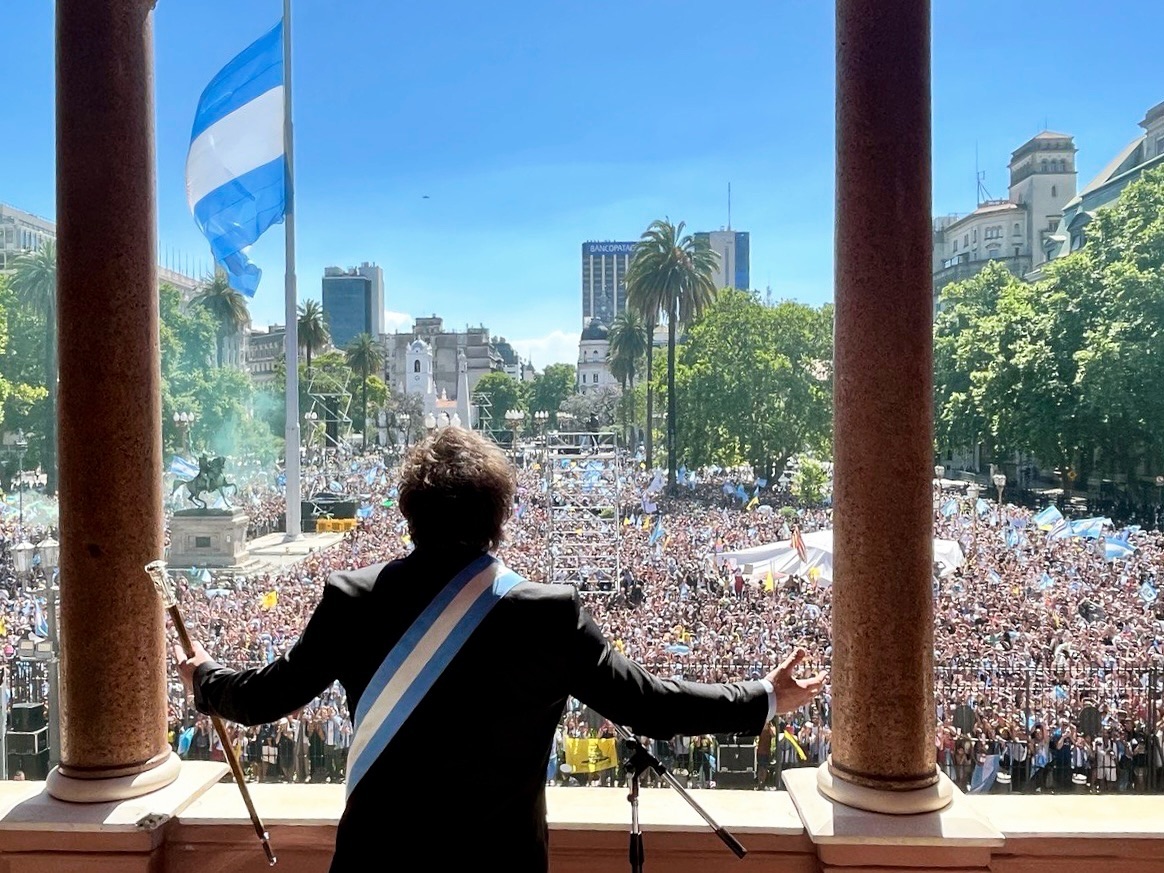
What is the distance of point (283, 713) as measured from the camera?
1931 mm

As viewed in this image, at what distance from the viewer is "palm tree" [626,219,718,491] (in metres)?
40.8

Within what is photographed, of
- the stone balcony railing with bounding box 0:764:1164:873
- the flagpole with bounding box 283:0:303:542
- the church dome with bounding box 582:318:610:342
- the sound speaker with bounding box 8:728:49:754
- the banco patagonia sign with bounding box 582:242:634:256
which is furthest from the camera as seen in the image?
the banco patagonia sign with bounding box 582:242:634:256

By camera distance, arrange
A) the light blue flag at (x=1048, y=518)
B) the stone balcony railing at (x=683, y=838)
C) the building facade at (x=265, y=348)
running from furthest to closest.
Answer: the building facade at (x=265, y=348) → the light blue flag at (x=1048, y=518) → the stone balcony railing at (x=683, y=838)

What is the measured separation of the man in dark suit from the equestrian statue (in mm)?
23584

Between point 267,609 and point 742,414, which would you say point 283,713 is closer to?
point 267,609

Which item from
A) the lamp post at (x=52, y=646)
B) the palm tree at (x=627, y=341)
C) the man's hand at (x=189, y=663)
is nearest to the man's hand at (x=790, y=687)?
the man's hand at (x=189, y=663)

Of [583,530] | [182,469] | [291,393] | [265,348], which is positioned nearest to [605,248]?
[265,348]

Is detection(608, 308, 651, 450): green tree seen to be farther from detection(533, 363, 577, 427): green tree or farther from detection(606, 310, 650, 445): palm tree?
detection(533, 363, 577, 427): green tree

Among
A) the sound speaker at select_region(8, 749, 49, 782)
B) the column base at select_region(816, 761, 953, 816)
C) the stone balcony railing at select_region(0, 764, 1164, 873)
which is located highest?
the column base at select_region(816, 761, 953, 816)

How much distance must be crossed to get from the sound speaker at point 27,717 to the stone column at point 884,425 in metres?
8.37

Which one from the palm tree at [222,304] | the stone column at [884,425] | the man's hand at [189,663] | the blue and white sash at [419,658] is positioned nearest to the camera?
the blue and white sash at [419,658]

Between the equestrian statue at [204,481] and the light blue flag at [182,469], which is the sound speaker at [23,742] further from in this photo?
the equestrian statue at [204,481]

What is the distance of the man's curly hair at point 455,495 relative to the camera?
1914 millimetres

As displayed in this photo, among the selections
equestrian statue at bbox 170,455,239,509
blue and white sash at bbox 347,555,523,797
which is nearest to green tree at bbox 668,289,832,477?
equestrian statue at bbox 170,455,239,509
